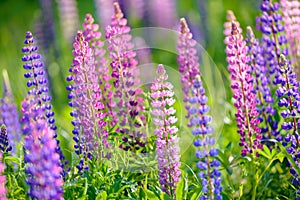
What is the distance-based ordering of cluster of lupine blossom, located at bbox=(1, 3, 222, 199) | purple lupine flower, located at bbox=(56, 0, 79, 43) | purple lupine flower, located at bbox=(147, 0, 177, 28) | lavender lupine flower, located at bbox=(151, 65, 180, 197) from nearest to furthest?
cluster of lupine blossom, located at bbox=(1, 3, 222, 199) → lavender lupine flower, located at bbox=(151, 65, 180, 197) → purple lupine flower, located at bbox=(56, 0, 79, 43) → purple lupine flower, located at bbox=(147, 0, 177, 28)

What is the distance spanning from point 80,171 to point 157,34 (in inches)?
216

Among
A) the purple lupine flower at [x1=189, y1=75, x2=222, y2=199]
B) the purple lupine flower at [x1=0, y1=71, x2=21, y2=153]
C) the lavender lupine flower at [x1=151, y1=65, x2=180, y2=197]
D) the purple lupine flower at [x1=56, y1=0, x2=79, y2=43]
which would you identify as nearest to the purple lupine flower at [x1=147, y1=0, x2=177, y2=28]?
the purple lupine flower at [x1=56, y1=0, x2=79, y2=43]

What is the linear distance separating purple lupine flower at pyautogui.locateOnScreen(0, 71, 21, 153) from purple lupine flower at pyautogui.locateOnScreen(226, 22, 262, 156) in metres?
1.59

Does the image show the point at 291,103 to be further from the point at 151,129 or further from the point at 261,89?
the point at 151,129

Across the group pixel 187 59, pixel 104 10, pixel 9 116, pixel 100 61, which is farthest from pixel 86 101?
pixel 104 10

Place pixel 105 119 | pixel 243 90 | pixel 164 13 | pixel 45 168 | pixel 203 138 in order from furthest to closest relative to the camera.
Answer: pixel 164 13
pixel 105 119
pixel 243 90
pixel 203 138
pixel 45 168

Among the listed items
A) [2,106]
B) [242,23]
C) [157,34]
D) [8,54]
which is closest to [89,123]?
[2,106]

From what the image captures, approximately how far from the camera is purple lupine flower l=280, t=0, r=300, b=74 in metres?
4.59

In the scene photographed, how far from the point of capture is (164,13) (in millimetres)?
9062

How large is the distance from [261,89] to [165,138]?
1049 mm

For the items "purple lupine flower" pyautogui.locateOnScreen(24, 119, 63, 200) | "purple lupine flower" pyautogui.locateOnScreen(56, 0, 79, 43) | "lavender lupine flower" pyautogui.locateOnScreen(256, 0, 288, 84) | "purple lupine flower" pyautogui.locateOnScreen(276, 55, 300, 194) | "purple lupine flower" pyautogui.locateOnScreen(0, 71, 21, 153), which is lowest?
"purple lupine flower" pyautogui.locateOnScreen(24, 119, 63, 200)

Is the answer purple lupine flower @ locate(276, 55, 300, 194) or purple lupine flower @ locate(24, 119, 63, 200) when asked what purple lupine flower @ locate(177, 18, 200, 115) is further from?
purple lupine flower @ locate(24, 119, 63, 200)

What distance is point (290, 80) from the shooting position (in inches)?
142

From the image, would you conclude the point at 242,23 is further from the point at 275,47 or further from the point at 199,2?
the point at 275,47
